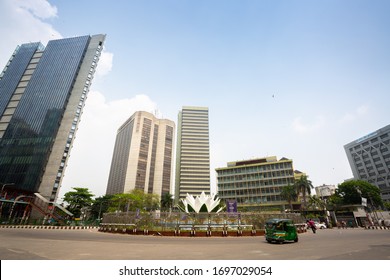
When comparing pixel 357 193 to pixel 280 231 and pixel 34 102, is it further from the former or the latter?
pixel 34 102

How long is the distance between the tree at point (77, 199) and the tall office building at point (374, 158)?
10842cm

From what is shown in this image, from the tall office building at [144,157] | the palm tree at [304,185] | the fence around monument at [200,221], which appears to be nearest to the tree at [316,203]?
the palm tree at [304,185]

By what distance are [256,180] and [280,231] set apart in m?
63.2

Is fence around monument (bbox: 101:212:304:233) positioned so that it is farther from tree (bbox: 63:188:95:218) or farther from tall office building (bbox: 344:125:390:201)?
tall office building (bbox: 344:125:390:201)

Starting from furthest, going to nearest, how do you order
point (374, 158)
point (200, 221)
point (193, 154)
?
point (193, 154) → point (374, 158) → point (200, 221)

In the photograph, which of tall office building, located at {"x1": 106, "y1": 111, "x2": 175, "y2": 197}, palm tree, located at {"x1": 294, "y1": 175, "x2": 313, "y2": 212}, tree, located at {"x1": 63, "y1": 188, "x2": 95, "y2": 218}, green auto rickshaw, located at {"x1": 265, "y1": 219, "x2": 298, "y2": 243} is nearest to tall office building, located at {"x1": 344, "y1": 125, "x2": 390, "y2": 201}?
palm tree, located at {"x1": 294, "y1": 175, "x2": 313, "y2": 212}

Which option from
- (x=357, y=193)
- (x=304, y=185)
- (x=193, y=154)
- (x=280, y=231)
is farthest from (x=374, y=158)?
(x=280, y=231)

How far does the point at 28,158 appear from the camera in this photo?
202 feet

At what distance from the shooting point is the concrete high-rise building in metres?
67.2

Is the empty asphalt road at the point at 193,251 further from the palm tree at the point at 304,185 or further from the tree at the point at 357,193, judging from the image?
the tree at the point at 357,193

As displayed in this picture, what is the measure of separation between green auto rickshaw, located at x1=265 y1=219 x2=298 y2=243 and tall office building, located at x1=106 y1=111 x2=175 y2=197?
110606mm

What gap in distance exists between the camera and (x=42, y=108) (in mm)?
68812

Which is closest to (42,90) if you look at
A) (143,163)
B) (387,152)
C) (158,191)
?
(143,163)
